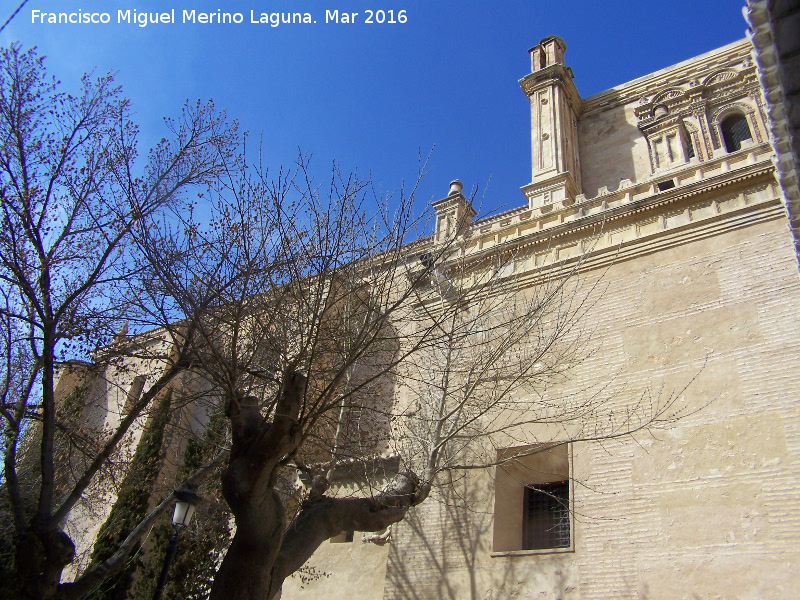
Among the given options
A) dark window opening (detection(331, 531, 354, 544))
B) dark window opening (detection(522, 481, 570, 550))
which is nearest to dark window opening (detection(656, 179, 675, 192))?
dark window opening (detection(522, 481, 570, 550))

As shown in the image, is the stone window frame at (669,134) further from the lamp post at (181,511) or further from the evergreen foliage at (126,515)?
the lamp post at (181,511)

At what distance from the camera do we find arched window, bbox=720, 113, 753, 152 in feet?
52.4

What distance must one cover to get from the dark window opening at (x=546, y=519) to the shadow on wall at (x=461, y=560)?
2.38ft

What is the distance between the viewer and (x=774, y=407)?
8.12 meters

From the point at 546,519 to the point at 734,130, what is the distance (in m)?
11.6

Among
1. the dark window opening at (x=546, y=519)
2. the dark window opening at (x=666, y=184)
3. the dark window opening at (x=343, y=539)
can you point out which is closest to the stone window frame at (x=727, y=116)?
the dark window opening at (x=666, y=184)

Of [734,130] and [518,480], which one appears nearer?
[518,480]

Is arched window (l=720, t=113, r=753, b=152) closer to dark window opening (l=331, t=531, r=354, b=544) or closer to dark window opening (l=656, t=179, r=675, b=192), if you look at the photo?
dark window opening (l=656, t=179, r=675, b=192)

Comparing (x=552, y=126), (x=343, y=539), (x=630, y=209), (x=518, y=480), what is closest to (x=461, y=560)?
(x=518, y=480)

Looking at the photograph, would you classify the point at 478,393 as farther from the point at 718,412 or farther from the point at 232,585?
the point at 232,585

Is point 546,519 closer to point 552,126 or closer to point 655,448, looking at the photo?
point 655,448

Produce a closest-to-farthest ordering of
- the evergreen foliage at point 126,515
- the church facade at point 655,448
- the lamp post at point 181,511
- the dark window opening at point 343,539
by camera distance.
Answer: the lamp post at point 181,511
the church facade at point 655,448
the dark window opening at point 343,539
the evergreen foliage at point 126,515

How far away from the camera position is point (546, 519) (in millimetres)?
10000

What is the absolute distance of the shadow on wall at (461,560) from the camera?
873cm
